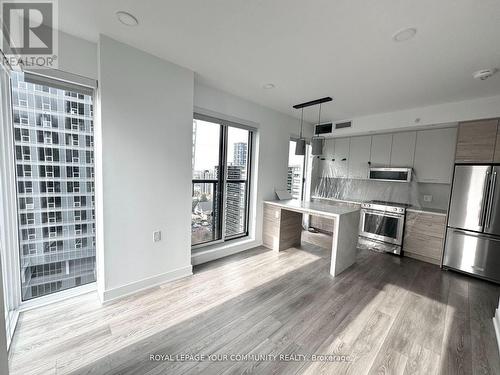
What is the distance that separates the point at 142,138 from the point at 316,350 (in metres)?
2.52

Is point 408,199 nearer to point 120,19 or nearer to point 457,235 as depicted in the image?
point 457,235

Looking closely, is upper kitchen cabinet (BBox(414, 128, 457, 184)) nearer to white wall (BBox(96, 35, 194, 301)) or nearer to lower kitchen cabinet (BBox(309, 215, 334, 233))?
lower kitchen cabinet (BBox(309, 215, 334, 233))

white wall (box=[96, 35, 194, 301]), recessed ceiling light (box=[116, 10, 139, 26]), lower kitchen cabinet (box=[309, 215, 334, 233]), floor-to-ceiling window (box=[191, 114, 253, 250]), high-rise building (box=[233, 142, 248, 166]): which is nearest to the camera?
recessed ceiling light (box=[116, 10, 139, 26])

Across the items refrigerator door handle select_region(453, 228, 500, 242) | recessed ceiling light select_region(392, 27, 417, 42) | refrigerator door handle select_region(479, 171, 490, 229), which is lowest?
refrigerator door handle select_region(453, 228, 500, 242)

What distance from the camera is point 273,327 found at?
1.86 metres

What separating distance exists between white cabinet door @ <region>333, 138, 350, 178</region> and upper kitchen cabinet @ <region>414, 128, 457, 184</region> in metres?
1.23

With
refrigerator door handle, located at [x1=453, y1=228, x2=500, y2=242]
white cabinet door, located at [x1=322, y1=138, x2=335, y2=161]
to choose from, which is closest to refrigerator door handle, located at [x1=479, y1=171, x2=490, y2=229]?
refrigerator door handle, located at [x1=453, y1=228, x2=500, y2=242]

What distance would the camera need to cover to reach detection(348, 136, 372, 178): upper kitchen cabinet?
14.0ft

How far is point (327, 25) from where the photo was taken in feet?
5.29

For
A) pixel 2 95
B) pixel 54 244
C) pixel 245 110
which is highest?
pixel 245 110

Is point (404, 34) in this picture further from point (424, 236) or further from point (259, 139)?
point (424, 236)

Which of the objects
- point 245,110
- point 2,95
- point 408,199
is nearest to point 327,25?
point 245,110

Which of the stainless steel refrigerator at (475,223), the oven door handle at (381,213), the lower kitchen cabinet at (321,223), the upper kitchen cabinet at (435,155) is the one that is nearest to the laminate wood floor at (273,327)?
the stainless steel refrigerator at (475,223)

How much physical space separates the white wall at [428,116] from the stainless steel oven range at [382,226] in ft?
4.69
